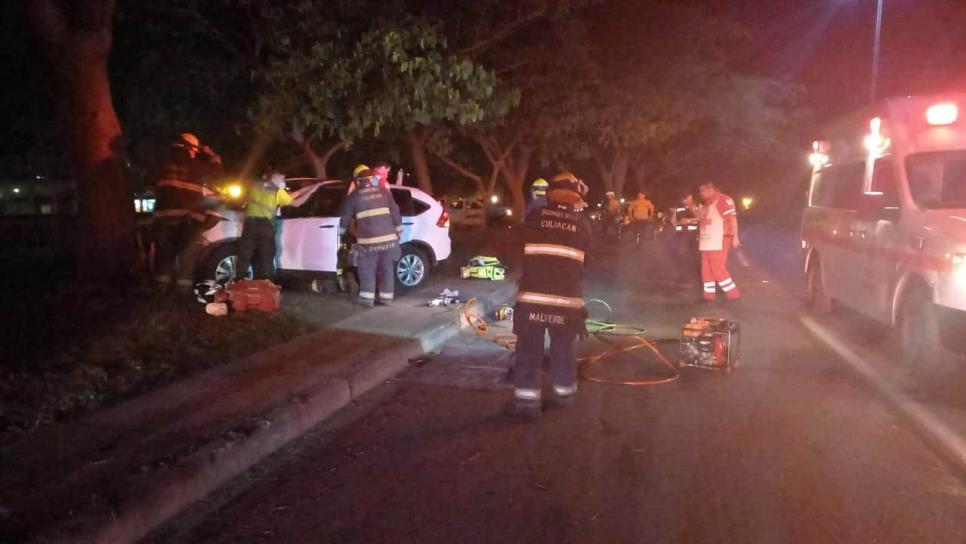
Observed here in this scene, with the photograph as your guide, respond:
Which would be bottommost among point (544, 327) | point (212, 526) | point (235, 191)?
point (212, 526)

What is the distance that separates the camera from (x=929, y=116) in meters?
8.13

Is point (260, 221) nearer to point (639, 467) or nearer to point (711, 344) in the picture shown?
point (711, 344)

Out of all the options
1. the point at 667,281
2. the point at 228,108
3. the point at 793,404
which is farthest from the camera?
the point at 228,108

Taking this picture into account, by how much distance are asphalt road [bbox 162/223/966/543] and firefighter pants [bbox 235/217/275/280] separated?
3.72 metres

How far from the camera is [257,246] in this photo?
10383mm

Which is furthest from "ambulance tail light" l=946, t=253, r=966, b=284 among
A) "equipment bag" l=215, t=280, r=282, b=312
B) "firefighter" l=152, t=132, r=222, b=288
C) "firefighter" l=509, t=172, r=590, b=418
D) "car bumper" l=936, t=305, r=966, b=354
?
"firefighter" l=152, t=132, r=222, b=288

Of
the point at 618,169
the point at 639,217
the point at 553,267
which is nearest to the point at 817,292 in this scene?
the point at 553,267

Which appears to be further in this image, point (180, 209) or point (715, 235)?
point (715, 235)

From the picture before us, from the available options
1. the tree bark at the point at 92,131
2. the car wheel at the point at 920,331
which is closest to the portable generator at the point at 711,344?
the car wheel at the point at 920,331

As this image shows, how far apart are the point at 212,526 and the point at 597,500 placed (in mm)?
2133

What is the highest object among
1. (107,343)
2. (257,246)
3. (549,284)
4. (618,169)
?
(618,169)

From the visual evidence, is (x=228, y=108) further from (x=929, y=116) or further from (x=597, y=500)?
(x=597, y=500)

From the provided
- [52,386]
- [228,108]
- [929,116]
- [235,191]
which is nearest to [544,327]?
[52,386]

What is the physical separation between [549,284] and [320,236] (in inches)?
238
